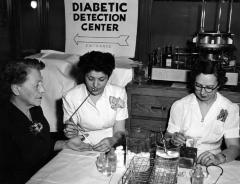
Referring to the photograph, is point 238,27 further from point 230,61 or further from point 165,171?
point 165,171

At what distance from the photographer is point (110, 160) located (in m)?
1.45

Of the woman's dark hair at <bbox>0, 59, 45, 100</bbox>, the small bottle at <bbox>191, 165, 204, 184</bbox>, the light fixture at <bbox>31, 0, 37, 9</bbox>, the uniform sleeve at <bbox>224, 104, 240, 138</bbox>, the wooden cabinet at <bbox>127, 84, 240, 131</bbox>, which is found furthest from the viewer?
the light fixture at <bbox>31, 0, 37, 9</bbox>

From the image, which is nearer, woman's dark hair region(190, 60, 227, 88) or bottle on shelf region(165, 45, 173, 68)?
woman's dark hair region(190, 60, 227, 88)

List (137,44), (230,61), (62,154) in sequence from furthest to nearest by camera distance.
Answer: (137,44) < (230,61) < (62,154)

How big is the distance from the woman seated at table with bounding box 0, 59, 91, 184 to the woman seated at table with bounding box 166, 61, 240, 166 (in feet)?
2.47

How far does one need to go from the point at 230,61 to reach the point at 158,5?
34.2 inches

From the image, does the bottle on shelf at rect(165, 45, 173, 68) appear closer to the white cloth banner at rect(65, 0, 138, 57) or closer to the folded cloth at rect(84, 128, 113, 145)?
the white cloth banner at rect(65, 0, 138, 57)

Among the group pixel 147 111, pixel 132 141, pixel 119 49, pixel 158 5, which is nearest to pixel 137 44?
pixel 119 49

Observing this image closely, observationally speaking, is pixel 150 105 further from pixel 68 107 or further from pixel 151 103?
pixel 68 107

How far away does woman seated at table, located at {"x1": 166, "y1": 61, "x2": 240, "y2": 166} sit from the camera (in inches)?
73.7

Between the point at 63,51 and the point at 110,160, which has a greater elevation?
the point at 63,51

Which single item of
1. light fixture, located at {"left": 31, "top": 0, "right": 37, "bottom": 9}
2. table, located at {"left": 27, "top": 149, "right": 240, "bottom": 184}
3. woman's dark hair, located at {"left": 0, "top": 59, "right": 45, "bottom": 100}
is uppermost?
light fixture, located at {"left": 31, "top": 0, "right": 37, "bottom": 9}

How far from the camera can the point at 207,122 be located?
193cm

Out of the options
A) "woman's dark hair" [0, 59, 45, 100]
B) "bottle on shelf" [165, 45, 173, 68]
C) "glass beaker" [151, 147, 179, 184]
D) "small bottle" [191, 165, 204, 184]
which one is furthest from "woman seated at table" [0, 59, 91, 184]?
"bottle on shelf" [165, 45, 173, 68]
